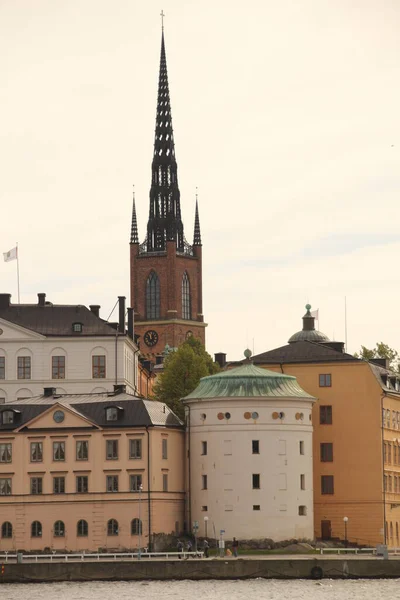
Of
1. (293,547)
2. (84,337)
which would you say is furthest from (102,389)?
(293,547)

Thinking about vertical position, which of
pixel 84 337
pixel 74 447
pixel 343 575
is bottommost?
pixel 343 575

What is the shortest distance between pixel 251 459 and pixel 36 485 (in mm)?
14815

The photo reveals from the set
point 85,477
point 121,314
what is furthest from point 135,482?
point 121,314

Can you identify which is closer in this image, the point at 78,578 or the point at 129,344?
the point at 78,578

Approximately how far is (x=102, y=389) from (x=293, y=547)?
90.5 ft

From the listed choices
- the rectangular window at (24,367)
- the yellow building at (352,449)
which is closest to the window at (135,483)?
the yellow building at (352,449)

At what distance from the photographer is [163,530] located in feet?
431

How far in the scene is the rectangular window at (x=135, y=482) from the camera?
13088 centimetres

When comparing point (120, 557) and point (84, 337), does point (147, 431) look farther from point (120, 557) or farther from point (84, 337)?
point (84, 337)

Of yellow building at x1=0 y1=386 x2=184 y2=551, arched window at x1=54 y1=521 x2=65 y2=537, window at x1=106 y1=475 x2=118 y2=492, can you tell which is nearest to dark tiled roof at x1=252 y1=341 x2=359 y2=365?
yellow building at x1=0 y1=386 x2=184 y2=551

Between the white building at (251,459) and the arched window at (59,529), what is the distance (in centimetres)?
977

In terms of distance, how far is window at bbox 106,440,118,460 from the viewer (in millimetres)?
131750

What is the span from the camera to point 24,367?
154250 millimetres

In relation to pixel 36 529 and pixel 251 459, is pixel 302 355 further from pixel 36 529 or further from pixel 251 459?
pixel 36 529
